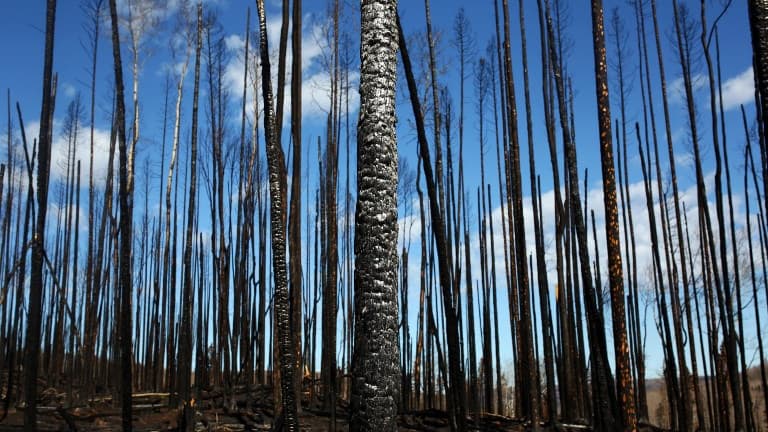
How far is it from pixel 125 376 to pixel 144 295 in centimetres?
616

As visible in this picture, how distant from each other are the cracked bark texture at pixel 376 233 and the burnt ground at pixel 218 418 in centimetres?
370

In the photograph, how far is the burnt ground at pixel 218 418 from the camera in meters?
5.74

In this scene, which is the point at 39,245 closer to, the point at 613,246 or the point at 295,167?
the point at 295,167

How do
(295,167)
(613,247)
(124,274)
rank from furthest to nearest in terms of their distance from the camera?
(295,167) < (124,274) < (613,247)

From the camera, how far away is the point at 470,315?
6.03m

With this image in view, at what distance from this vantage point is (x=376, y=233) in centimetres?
216

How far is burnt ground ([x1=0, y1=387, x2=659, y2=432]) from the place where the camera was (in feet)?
18.8

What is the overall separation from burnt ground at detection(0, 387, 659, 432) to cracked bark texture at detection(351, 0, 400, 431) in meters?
3.70

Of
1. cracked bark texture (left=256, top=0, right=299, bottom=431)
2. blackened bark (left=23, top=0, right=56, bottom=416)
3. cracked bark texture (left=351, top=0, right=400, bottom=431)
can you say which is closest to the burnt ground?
blackened bark (left=23, top=0, right=56, bottom=416)

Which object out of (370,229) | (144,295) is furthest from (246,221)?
(370,229)

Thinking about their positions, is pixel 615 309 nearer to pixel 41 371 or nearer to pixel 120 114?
pixel 120 114

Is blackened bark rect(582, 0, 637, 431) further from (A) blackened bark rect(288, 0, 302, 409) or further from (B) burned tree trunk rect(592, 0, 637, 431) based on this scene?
(A) blackened bark rect(288, 0, 302, 409)

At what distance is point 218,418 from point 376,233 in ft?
15.2

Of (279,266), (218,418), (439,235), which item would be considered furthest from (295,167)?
(218,418)
